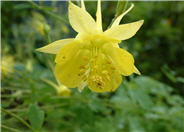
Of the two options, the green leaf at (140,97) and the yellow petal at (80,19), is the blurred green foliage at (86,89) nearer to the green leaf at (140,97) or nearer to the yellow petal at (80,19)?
the green leaf at (140,97)

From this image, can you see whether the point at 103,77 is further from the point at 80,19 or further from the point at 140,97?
the point at 140,97

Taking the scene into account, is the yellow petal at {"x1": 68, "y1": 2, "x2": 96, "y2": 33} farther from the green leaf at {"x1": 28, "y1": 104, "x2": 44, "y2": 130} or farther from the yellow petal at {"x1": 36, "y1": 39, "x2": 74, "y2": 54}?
the green leaf at {"x1": 28, "y1": 104, "x2": 44, "y2": 130}

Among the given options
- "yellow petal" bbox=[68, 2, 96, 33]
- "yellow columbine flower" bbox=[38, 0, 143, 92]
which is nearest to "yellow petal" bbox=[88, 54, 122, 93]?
"yellow columbine flower" bbox=[38, 0, 143, 92]

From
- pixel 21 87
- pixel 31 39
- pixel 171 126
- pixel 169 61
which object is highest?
pixel 31 39

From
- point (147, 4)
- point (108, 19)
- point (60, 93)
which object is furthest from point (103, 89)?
point (147, 4)

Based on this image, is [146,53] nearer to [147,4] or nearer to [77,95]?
[147,4]

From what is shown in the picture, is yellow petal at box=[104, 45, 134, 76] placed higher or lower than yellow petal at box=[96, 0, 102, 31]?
lower

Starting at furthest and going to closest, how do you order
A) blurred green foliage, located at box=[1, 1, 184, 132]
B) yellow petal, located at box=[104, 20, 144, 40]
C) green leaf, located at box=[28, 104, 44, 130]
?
blurred green foliage, located at box=[1, 1, 184, 132]
green leaf, located at box=[28, 104, 44, 130]
yellow petal, located at box=[104, 20, 144, 40]
